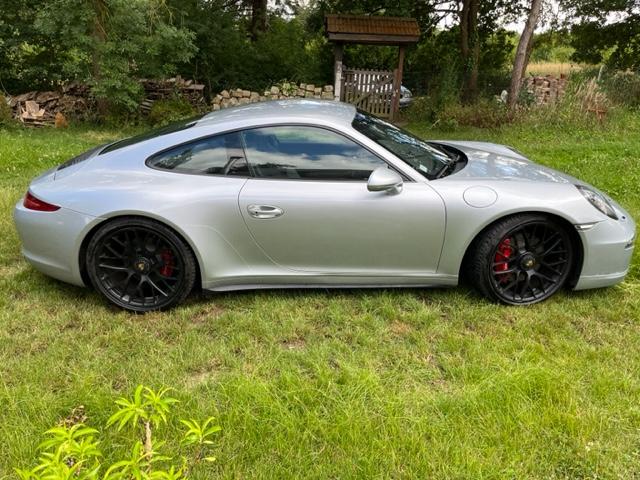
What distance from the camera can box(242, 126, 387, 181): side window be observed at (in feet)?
10.5

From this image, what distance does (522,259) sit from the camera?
10.7ft

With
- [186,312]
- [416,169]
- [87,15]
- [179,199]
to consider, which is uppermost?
[87,15]

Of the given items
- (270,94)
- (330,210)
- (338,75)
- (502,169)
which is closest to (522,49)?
(338,75)

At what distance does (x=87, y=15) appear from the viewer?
10258 mm

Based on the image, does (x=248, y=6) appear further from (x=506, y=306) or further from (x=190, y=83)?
(x=506, y=306)

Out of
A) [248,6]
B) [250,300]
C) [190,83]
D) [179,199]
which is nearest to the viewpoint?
[179,199]

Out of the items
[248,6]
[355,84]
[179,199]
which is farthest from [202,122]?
[248,6]

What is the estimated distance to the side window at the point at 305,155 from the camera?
320cm

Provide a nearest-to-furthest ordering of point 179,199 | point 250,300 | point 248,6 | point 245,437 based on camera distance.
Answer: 1. point 245,437
2. point 179,199
3. point 250,300
4. point 248,6

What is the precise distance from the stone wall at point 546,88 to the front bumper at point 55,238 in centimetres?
1041

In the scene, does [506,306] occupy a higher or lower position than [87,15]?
lower

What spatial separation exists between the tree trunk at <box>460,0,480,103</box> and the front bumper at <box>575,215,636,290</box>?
1101cm

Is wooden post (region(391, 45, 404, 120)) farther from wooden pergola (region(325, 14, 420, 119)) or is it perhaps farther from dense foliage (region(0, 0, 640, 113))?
dense foliage (region(0, 0, 640, 113))

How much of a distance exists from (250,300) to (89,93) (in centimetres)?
1058
